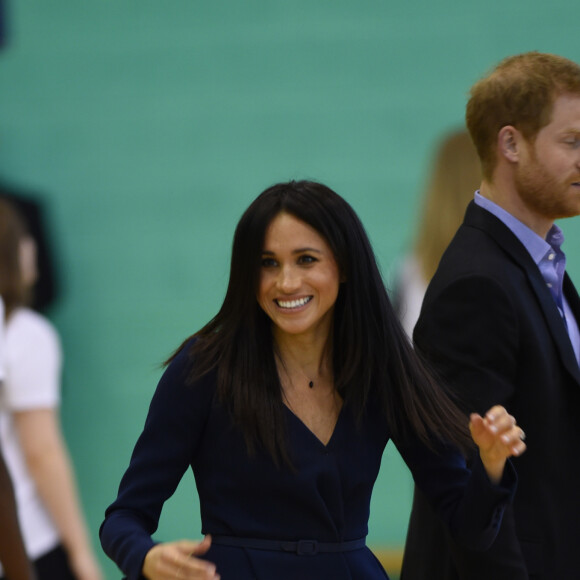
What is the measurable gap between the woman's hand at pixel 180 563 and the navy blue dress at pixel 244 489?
0.13m

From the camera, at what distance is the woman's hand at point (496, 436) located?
2.24 meters

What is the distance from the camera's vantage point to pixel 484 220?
2.74m

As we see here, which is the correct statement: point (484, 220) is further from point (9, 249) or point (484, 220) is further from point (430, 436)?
point (9, 249)

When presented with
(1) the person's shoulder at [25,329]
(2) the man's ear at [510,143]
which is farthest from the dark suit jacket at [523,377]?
(1) the person's shoulder at [25,329]

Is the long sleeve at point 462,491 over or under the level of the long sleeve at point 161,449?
under

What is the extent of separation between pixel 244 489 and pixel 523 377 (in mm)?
665

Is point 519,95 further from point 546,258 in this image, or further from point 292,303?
point 292,303

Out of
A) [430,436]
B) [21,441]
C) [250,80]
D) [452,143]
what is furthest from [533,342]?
[250,80]

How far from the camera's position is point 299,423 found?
232 cm

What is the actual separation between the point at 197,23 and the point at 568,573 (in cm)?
291

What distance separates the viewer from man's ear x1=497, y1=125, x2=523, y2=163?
9.05 feet

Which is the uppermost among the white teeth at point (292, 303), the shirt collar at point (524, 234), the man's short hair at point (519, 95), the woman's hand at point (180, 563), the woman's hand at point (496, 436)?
the man's short hair at point (519, 95)

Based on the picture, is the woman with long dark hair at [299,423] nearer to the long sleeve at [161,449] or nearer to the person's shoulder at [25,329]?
the long sleeve at [161,449]

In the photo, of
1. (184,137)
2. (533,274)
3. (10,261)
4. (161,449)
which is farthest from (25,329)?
(533,274)
